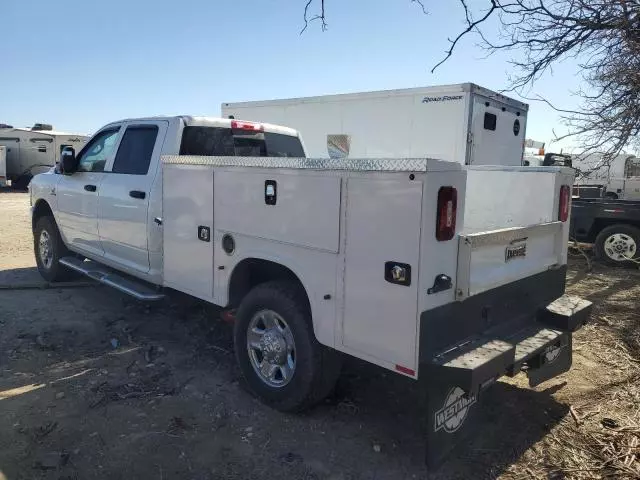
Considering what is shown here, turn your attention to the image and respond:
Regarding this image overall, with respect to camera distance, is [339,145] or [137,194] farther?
[339,145]

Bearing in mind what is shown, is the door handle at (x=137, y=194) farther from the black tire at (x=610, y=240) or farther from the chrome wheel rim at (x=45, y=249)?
the black tire at (x=610, y=240)

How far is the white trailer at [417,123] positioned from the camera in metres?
8.80

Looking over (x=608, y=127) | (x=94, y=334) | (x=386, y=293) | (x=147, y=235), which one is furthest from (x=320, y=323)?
(x=608, y=127)

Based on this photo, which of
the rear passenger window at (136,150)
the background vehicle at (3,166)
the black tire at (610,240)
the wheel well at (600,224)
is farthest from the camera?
the background vehicle at (3,166)

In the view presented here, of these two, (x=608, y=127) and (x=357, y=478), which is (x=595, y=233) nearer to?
(x=608, y=127)

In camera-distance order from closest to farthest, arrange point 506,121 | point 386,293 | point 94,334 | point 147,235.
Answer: point 386,293
point 147,235
point 94,334
point 506,121

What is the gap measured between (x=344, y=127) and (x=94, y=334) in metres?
6.45

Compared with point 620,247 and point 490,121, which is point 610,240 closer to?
point 620,247

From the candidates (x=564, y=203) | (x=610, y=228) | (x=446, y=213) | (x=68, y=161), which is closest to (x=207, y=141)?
(x=68, y=161)

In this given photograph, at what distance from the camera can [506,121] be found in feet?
32.2

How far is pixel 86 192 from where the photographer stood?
235 inches

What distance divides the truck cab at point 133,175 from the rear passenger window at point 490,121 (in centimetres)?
438

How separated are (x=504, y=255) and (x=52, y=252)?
5.82 m

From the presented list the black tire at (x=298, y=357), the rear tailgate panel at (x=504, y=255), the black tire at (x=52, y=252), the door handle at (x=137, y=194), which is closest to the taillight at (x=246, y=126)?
the door handle at (x=137, y=194)
